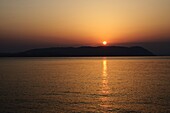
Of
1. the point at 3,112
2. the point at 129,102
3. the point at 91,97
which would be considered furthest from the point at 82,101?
the point at 3,112

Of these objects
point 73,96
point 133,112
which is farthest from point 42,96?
point 133,112

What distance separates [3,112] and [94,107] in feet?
30.7

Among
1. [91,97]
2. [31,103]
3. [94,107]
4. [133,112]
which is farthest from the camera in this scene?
[91,97]

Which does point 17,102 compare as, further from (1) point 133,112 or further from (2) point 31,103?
(1) point 133,112

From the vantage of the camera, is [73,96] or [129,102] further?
[73,96]

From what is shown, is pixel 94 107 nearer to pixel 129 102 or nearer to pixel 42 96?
pixel 129 102

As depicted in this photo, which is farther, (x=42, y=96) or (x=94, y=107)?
(x=42, y=96)

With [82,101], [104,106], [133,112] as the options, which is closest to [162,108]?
[133,112]

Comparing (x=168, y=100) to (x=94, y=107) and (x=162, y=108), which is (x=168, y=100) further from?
(x=94, y=107)

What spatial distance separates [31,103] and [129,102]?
37.6 feet

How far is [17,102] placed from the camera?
31.0 metres

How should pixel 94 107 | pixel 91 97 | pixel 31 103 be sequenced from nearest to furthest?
pixel 94 107, pixel 31 103, pixel 91 97

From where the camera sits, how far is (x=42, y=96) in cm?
3525

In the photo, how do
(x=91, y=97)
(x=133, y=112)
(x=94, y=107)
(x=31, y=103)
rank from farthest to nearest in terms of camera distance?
(x=91, y=97), (x=31, y=103), (x=94, y=107), (x=133, y=112)
